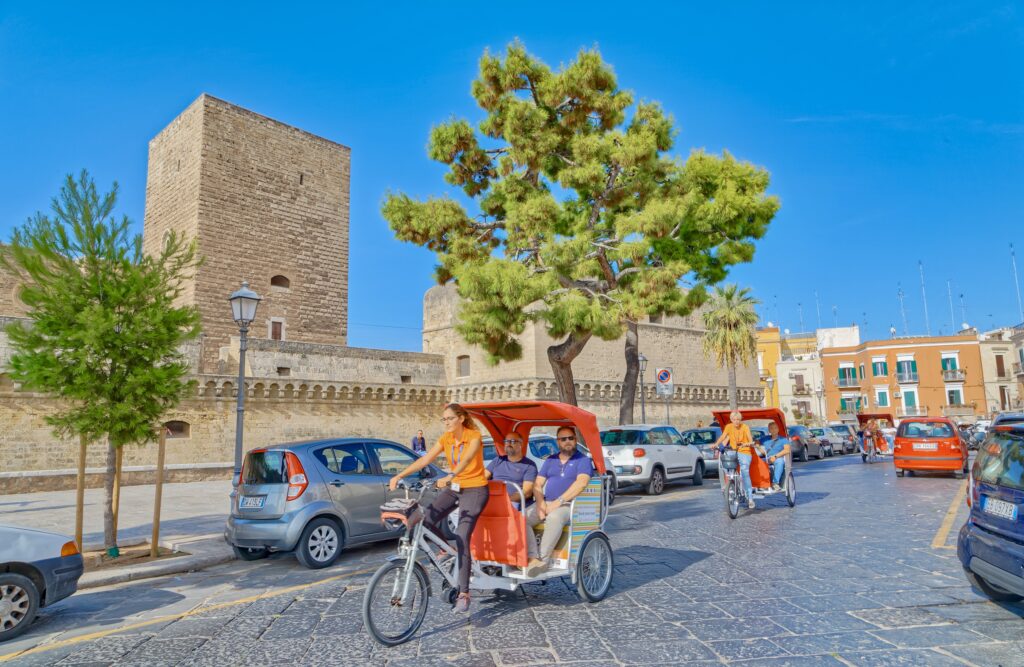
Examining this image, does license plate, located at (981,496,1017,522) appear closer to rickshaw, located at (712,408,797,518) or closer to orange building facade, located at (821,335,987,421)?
rickshaw, located at (712,408,797,518)

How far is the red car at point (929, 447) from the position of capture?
1593 centimetres

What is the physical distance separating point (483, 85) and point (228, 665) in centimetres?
1241

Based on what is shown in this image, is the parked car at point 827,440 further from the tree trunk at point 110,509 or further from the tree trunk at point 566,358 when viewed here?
the tree trunk at point 110,509

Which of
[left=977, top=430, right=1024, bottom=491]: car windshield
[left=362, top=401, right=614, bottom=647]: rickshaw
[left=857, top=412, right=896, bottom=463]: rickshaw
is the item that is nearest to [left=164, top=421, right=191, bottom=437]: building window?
[left=362, top=401, right=614, bottom=647]: rickshaw

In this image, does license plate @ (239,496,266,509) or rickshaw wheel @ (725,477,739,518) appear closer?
license plate @ (239,496,266,509)

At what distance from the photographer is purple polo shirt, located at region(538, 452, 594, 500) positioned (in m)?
5.35

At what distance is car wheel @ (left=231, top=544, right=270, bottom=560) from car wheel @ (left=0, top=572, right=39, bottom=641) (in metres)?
2.63

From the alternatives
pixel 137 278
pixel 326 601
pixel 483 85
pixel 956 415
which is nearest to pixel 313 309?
pixel 483 85

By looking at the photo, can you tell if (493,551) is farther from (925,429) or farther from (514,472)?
(925,429)

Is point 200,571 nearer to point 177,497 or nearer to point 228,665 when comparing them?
point 228,665

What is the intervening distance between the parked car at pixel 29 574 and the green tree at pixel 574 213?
8771mm

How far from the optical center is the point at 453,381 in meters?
29.7

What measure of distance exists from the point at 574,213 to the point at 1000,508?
11.4 meters

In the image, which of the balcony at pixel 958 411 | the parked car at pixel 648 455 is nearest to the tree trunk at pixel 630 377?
the parked car at pixel 648 455
